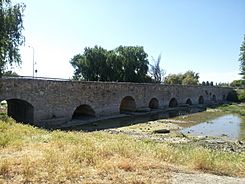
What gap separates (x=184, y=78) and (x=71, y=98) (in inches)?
2053

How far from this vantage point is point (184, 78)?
2904 inches

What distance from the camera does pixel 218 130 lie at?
24.5 m

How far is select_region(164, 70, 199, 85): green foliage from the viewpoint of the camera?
70994mm

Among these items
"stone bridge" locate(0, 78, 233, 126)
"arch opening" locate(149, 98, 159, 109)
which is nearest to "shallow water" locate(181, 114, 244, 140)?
"stone bridge" locate(0, 78, 233, 126)

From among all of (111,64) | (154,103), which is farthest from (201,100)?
(154,103)

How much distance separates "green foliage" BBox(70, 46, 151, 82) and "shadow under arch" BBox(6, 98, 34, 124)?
25946 millimetres

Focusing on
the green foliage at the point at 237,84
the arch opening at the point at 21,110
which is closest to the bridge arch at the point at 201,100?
the green foliage at the point at 237,84

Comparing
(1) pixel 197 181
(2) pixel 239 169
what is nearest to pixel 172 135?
(2) pixel 239 169

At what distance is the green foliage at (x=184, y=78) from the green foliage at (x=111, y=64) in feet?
64.9

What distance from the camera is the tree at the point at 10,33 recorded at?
1798 centimetres

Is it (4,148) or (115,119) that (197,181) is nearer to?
(4,148)

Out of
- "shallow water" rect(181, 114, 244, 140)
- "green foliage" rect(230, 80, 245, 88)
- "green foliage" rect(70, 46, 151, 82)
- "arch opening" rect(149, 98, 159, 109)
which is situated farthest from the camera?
"green foliage" rect(230, 80, 245, 88)

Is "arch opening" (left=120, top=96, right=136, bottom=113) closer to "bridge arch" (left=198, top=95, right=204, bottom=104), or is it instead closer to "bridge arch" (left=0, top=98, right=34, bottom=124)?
"bridge arch" (left=0, top=98, right=34, bottom=124)

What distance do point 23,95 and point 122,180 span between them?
53.2ft
